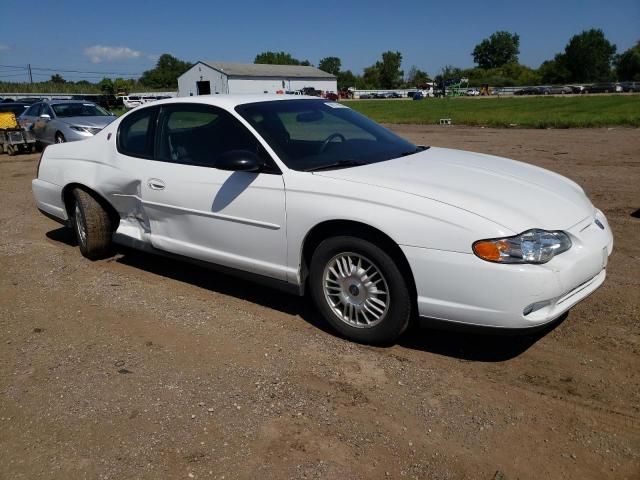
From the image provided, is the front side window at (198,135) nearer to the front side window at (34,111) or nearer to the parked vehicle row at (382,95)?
the front side window at (34,111)

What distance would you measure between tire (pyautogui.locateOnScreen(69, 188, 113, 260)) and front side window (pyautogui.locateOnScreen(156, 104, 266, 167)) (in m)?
1.11

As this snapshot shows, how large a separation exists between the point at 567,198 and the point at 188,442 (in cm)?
279

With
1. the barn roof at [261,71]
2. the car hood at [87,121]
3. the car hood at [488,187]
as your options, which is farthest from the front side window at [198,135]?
the barn roof at [261,71]

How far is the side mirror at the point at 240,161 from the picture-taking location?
3.77 meters

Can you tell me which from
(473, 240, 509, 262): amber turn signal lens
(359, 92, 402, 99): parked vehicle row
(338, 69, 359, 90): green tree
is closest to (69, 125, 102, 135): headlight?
(473, 240, 509, 262): amber turn signal lens

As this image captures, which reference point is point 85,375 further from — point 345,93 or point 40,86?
point 345,93

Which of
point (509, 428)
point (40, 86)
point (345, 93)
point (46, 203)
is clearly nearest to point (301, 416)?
point (509, 428)

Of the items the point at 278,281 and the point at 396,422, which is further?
the point at 278,281

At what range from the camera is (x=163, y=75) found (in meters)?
121

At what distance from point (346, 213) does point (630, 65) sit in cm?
11289

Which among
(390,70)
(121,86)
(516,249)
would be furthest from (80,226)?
(390,70)

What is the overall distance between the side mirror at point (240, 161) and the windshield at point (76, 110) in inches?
511

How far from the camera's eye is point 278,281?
3.98 m

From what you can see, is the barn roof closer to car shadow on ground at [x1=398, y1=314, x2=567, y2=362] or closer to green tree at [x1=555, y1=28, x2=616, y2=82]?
green tree at [x1=555, y1=28, x2=616, y2=82]
